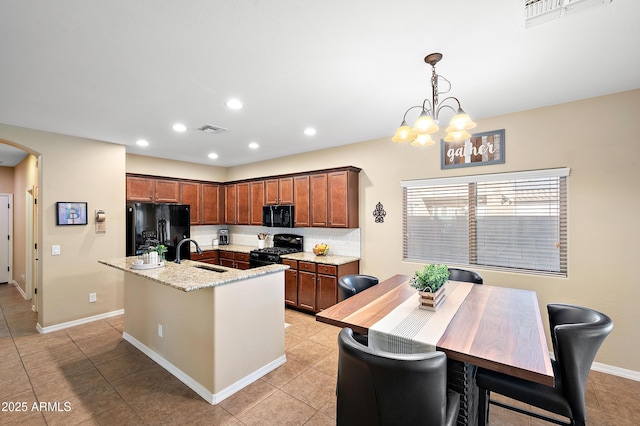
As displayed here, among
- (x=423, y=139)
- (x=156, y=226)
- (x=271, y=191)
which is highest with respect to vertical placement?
(x=423, y=139)

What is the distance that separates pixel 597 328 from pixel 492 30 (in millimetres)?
1885

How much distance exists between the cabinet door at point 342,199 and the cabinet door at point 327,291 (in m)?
0.83

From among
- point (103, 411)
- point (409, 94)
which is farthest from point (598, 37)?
point (103, 411)

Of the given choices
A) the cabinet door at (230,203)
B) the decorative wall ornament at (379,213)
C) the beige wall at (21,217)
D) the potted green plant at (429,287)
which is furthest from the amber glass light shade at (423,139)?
the beige wall at (21,217)

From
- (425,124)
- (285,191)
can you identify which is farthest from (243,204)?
(425,124)

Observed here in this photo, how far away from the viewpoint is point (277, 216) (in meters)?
5.36

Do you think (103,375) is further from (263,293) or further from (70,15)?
(70,15)

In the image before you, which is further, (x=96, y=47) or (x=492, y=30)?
(x=96, y=47)

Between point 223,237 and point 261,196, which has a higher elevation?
point 261,196

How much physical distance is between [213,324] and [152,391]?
2.90 feet

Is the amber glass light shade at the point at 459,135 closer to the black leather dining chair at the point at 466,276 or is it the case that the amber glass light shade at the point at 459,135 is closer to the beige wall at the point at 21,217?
the black leather dining chair at the point at 466,276

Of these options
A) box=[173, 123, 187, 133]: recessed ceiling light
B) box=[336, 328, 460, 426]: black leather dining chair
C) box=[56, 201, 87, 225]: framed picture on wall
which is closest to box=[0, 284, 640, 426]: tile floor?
box=[336, 328, 460, 426]: black leather dining chair

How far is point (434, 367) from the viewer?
131cm

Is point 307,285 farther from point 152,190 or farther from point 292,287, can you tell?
point 152,190
